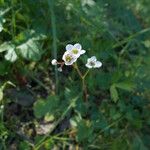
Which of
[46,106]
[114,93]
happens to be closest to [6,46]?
[46,106]

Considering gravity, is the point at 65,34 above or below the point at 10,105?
above

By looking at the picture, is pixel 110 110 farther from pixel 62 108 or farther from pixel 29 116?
pixel 29 116

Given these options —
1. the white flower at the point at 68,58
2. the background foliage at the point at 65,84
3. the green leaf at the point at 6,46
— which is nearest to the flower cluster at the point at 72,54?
the white flower at the point at 68,58

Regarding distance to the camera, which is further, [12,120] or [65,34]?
[65,34]

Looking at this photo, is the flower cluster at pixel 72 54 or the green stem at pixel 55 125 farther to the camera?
the green stem at pixel 55 125

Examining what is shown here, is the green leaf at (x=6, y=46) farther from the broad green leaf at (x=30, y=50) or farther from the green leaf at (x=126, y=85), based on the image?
the green leaf at (x=126, y=85)

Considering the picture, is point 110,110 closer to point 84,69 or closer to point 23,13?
point 84,69

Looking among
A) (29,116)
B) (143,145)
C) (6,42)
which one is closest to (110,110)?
(143,145)

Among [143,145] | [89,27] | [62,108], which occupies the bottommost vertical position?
[143,145]
